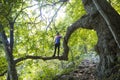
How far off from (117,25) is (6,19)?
496 centimetres

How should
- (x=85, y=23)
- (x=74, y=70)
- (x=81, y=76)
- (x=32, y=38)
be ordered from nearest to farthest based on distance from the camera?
1. (x=85, y=23)
2. (x=81, y=76)
3. (x=74, y=70)
4. (x=32, y=38)

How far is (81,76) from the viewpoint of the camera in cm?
1238

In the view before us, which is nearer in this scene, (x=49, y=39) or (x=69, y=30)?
(x=69, y=30)

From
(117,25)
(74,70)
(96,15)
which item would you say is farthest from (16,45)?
(117,25)

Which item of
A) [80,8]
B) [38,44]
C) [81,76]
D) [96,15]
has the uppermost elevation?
[80,8]

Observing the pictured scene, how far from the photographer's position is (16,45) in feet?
55.0

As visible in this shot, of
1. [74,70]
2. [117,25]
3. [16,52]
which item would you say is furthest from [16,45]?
[117,25]

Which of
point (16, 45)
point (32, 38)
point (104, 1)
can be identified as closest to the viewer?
point (104, 1)

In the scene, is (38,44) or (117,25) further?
(38,44)

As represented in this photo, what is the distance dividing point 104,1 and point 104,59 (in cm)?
273

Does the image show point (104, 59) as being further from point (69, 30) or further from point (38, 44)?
point (38, 44)

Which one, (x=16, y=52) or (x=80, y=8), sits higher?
(x=80, y=8)

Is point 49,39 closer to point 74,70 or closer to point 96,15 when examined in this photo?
point 74,70

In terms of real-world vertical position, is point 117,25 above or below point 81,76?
above
